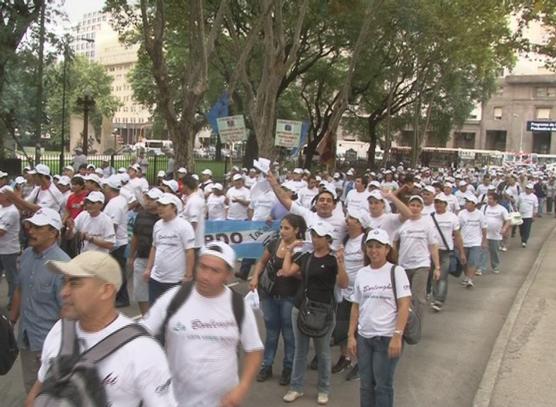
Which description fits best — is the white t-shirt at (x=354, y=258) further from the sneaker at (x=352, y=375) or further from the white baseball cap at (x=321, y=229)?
the white baseball cap at (x=321, y=229)

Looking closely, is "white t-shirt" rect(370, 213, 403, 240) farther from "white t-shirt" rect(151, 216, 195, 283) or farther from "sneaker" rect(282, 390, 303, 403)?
"sneaker" rect(282, 390, 303, 403)

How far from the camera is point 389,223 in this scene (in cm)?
816

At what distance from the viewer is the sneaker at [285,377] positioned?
20.6 ft

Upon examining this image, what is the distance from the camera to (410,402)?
240 inches

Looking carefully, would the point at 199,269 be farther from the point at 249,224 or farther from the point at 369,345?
the point at 249,224

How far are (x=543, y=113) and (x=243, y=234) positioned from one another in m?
79.2

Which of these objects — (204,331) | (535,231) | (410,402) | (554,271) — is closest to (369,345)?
(410,402)

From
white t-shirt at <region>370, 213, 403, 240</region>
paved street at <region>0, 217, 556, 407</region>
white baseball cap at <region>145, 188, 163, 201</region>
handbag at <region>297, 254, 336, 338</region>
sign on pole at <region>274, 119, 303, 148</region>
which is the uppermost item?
sign on pole at <region>274, 119, 303, 148</region>

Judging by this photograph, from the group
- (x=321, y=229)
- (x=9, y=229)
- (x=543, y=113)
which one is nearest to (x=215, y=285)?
(x=321, y=229)

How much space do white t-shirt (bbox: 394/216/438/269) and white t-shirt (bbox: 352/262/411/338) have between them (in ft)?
9.22

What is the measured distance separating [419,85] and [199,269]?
34.5m

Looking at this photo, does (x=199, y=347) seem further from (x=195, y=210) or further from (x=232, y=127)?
(x=232, y=127)

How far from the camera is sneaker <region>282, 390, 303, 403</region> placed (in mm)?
5840

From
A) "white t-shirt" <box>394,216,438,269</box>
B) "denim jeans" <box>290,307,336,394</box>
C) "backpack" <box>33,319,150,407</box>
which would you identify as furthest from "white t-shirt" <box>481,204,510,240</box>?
"backpack" <box>33,319,150,407</box>
